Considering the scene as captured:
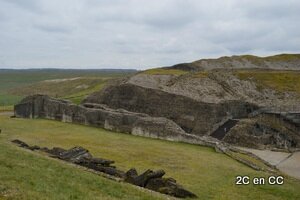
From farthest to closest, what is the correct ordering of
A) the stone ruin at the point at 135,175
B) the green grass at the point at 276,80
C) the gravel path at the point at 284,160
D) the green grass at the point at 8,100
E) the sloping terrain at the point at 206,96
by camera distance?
the green grass at the point at 8,100, the green grass at the point at 276,80, the sloping terrain at the point at 206,96, the gravel path at the point at 284,160, the stone ruin at the point at 135,175

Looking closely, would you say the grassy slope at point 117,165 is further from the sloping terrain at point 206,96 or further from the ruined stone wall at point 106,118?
the sloping terrain at point 206,96

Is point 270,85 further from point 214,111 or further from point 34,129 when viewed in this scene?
point 34,129

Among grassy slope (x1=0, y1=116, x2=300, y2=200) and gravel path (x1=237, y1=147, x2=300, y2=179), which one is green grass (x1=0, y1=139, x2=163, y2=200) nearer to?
grassy slope (x1=0, y1=116, x2=300, y2=200)

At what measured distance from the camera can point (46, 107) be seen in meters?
45.6

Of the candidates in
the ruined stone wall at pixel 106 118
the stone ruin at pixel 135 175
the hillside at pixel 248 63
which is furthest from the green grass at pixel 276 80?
the stone ruin at pixel 135 175

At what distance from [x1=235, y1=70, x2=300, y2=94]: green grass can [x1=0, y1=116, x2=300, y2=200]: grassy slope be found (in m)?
24.0

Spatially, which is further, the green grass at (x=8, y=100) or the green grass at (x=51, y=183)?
the green grass at (x=8, y=100)

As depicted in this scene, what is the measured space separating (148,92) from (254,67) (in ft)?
92.0

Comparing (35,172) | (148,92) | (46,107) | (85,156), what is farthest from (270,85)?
(35,172)

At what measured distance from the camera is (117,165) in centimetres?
2336

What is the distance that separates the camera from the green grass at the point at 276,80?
52.4 metres

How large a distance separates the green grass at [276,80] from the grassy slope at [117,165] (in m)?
24.0

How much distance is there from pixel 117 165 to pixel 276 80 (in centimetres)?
3706

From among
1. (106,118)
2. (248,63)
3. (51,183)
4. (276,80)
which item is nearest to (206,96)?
(106,118)
